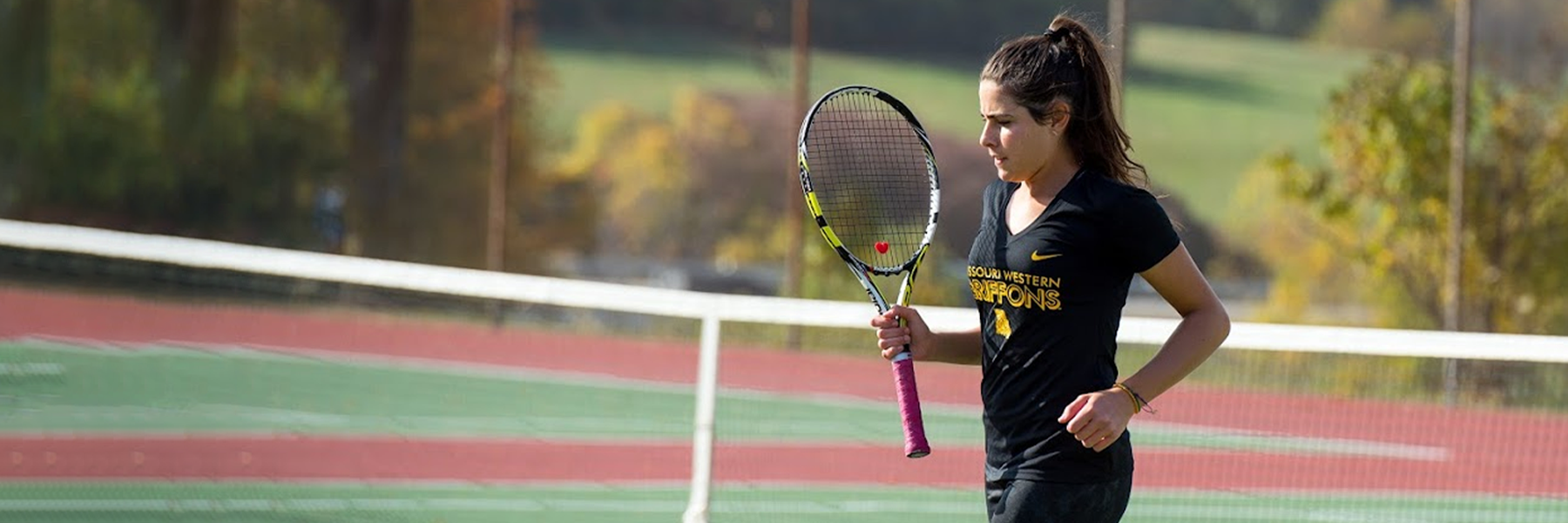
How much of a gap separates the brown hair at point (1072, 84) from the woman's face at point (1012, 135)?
0.01 metres

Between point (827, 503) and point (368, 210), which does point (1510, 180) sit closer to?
point (827, 503)

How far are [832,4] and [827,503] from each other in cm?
4422

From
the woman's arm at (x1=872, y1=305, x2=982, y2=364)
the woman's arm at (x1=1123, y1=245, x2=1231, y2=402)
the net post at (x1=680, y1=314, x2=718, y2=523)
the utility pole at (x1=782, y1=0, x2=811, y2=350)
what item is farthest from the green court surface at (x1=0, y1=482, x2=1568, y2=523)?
the utility pole at (x1=782, y1=0, x2=811, y2=350)

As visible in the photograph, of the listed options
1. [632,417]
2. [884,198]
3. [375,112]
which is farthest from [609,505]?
[375,112]

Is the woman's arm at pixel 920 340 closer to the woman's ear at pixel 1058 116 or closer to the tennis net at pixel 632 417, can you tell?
the woman's ear at pixel 1058 116

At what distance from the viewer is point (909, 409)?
3.87 meters

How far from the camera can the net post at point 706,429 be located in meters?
6.74

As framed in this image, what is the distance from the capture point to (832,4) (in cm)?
5334

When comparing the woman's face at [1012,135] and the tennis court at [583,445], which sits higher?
the woman's face at [1012,135]

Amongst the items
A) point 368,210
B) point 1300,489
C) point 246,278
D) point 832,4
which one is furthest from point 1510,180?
point 832,4

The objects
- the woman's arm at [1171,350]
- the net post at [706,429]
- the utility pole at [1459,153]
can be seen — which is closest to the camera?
the woman's arm at [1171,350]

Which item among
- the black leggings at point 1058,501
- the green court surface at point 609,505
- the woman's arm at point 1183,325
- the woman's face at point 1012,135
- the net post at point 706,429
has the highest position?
→ the woman's face at point 1012,135

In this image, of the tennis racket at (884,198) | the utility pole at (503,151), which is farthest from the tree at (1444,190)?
the tennis racket at (884,198)

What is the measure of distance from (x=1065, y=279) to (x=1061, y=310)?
0.06m
